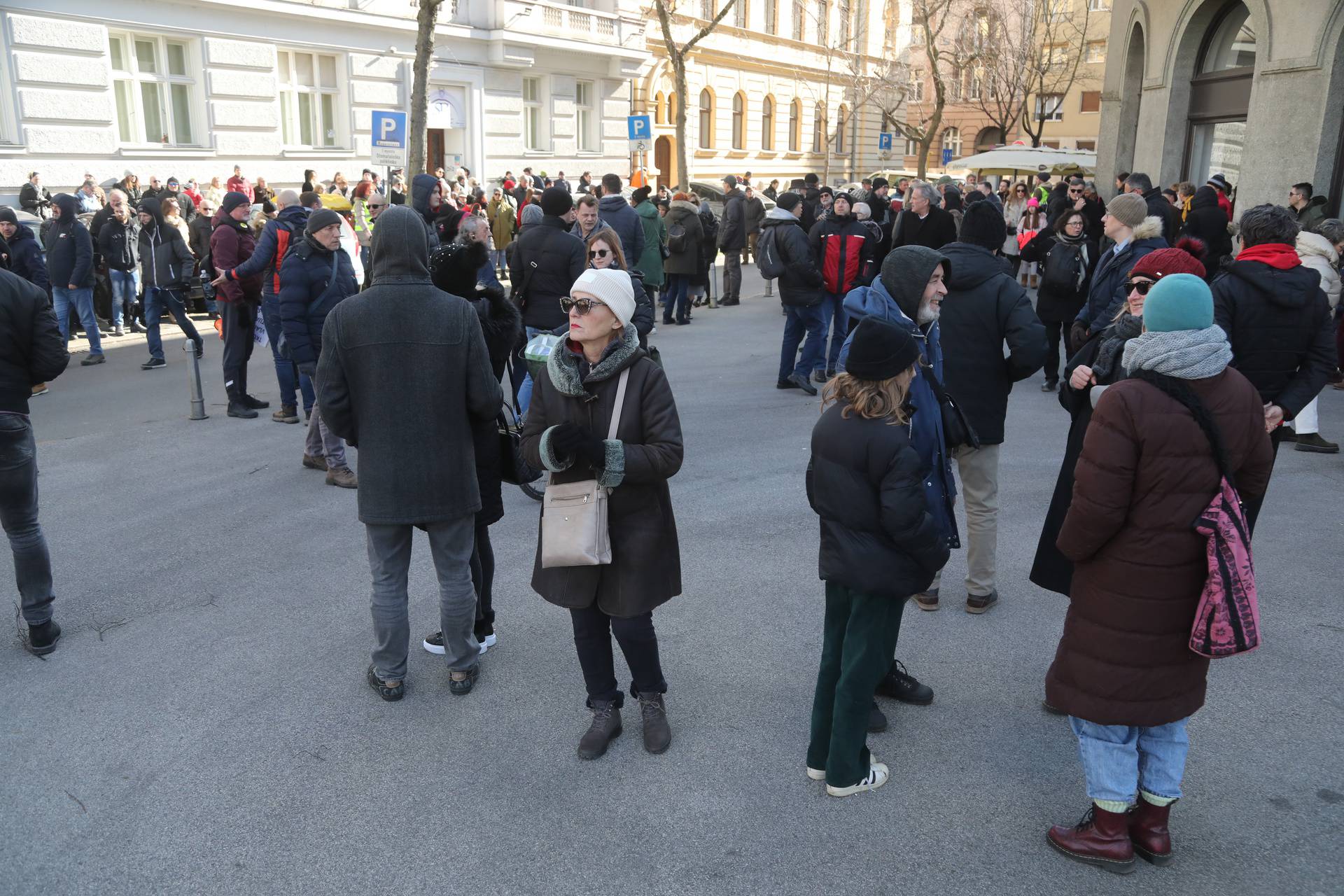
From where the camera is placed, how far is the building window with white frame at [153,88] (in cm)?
2077

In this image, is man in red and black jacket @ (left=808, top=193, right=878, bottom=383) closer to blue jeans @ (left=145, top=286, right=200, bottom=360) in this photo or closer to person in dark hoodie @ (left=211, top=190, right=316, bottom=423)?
person in dark hoodie @ (left=211, top=190, right=316, bottom=423)

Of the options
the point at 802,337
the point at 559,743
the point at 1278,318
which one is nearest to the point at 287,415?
the point at 802,337

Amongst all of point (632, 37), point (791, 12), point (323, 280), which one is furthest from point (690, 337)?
point (791, 12)

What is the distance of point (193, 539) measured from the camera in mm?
6301

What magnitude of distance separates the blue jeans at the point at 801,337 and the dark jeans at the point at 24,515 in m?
6.97

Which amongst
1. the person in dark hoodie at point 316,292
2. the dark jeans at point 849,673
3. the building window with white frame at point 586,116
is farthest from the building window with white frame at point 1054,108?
the dark jeans at point 849,673

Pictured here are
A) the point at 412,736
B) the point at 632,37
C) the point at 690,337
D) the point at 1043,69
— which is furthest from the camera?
the point at 1043,69

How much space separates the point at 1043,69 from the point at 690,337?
28385 mm

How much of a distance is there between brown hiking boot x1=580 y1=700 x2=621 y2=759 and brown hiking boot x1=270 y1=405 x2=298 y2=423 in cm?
599

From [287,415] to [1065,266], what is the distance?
23.2 feet

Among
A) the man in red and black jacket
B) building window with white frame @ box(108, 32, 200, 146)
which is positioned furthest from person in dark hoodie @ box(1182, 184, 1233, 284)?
building window with white frame @ box(108, 32, 200, 146)

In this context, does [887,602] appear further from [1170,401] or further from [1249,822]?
[1249,822]

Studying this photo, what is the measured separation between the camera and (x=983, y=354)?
499 cm

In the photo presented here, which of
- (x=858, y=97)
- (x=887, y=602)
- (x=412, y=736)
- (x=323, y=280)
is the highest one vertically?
(x=858, y=97)
